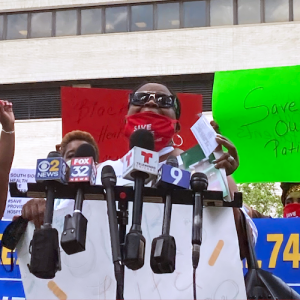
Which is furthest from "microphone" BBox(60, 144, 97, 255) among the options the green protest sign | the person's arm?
the green protest sign

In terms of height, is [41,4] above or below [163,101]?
above

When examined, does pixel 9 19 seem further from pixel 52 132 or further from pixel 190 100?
pixel 190 100

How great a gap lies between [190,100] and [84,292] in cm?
265

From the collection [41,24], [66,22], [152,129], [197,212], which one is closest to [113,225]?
[197,212]

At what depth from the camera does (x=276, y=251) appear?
11.5ft

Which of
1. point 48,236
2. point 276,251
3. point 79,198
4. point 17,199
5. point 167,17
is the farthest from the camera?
point 167,17

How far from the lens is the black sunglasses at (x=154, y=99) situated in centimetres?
296

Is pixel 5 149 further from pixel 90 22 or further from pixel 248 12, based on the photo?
pixel 90 22

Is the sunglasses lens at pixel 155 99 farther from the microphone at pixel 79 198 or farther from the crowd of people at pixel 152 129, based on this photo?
the microphone at pixel 79 198

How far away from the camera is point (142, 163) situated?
205 cm

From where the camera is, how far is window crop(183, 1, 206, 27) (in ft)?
61.4

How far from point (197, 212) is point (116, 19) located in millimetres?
17705

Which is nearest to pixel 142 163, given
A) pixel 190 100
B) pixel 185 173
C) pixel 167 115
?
pixel 185 173

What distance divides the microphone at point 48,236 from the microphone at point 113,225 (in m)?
0.13
